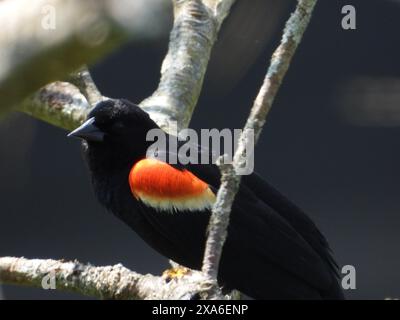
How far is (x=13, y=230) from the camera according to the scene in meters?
3.60

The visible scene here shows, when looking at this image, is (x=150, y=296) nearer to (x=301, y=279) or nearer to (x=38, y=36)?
(x=301, y=279)

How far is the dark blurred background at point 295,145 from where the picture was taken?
136 inches

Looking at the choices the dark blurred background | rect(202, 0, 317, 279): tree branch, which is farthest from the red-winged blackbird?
the dark blurred background

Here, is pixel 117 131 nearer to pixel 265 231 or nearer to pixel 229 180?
pixel 265 231

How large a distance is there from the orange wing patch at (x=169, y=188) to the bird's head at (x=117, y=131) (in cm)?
11

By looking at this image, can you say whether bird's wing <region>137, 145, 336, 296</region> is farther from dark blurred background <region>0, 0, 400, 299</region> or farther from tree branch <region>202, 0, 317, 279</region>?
dark blurred background <region>0, 0, 400, 299</region>

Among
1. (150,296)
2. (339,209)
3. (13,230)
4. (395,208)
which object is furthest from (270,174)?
(150,296)

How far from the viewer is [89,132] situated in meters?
2.28

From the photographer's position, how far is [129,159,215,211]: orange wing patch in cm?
217

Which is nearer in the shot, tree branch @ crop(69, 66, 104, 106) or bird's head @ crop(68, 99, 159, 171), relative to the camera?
bird's head @ crop(68, 99, 159, 171)

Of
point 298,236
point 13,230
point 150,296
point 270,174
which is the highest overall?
point 270,174

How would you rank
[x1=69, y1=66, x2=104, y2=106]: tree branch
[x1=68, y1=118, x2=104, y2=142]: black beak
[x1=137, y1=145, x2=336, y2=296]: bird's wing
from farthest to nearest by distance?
[x1=69, y1=66, x2=104, y2=106]: tree branch < [x1=68, y1=118, x2=104, y2=142]: black beak < [x1=137, y1=145, x2=336, y2=296]: bird's wing

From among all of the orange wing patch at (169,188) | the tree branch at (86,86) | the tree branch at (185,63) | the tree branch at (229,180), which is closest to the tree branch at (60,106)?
the tree branch at (86,86)

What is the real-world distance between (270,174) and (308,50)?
23.1 inches
